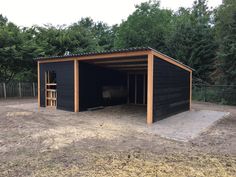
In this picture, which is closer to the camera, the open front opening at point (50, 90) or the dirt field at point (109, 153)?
the dirt field at point (109, 153)

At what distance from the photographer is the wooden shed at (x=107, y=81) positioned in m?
6.02

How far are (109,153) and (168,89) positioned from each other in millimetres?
4203

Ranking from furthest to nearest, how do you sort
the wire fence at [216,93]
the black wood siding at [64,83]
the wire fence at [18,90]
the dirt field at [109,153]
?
1. the wire fence at [18,90]
2. the wire fence at [216,93]
3. the black wood siding at [64,83]
4. the dirt field at [109,153]

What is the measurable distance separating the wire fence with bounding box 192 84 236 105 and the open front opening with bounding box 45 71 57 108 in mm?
9375

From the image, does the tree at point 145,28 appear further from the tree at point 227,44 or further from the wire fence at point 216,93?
the wire fence at point 216,93

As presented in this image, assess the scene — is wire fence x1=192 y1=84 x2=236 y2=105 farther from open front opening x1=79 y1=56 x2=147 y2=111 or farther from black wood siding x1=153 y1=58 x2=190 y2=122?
open front opening x1=79 y1=56 x2=147 y2=111

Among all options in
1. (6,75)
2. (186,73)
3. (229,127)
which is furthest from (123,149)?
(6,75)

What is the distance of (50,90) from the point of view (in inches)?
347

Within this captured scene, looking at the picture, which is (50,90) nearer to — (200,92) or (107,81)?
(107,81)

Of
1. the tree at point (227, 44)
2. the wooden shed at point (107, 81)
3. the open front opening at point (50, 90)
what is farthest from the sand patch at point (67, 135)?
the tree at point (227, 44)

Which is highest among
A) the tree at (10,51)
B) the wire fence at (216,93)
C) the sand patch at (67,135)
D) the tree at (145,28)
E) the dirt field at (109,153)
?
the tree at (145,28)

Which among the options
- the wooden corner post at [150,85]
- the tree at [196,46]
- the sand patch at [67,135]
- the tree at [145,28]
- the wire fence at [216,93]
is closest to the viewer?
the sand patch at [67,135]

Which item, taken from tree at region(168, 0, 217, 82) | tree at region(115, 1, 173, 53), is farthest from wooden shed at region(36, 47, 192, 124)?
tree at region(115, 1, 173, 53)

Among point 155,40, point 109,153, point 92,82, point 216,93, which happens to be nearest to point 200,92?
point 216,93
